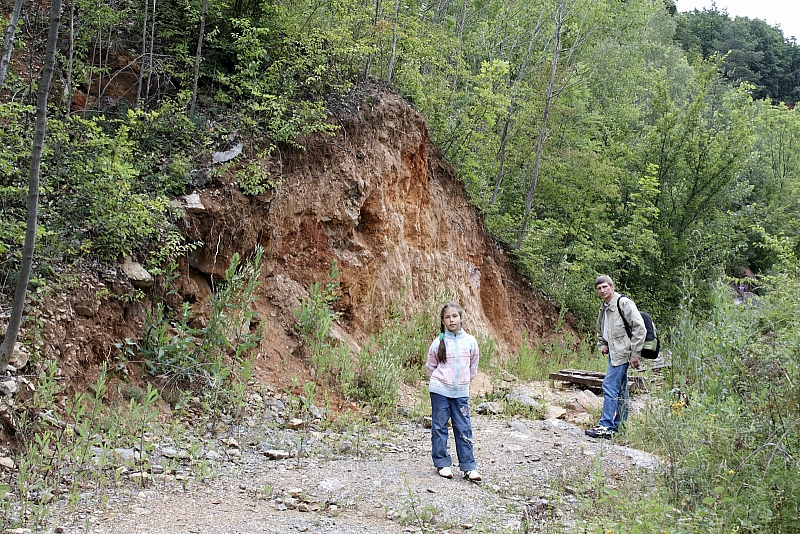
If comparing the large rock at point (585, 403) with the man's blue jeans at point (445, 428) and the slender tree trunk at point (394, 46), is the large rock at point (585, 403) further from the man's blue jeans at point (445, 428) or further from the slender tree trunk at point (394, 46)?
the slender tree trunk at point (394, 46)

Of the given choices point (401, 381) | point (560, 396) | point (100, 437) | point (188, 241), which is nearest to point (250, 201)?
point (188, 241)

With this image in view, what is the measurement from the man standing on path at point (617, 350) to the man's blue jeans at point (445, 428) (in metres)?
2.51

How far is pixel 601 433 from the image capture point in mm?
7621

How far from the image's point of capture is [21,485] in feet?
14.6

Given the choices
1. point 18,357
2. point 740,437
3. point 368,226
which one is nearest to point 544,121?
point 368,226

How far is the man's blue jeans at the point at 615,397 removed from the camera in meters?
7.70

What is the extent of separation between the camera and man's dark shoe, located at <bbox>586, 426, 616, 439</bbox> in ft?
25.0

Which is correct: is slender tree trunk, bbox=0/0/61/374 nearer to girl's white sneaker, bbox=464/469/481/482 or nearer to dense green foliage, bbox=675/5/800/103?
girl's white sneaker, bbox=464/469/481/482

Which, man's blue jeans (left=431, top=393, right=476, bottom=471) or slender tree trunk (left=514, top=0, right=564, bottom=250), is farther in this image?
slender tree trunk (left=514, top=0, right=564, bottom=250)

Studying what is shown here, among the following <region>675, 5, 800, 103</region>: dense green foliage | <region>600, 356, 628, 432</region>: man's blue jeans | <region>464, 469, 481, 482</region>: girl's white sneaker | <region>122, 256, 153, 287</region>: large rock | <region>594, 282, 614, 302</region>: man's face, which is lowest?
<region>464, 469, 481, 482</region>: girl's white sneaker

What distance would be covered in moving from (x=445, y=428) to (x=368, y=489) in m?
0.94

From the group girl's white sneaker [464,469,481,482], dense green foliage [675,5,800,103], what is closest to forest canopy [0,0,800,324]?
girl's white sneaker [464,469,481,482]

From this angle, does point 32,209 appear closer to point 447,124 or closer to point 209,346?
point 209,346

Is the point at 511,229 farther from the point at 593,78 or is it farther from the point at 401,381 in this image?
the point at 593,78
